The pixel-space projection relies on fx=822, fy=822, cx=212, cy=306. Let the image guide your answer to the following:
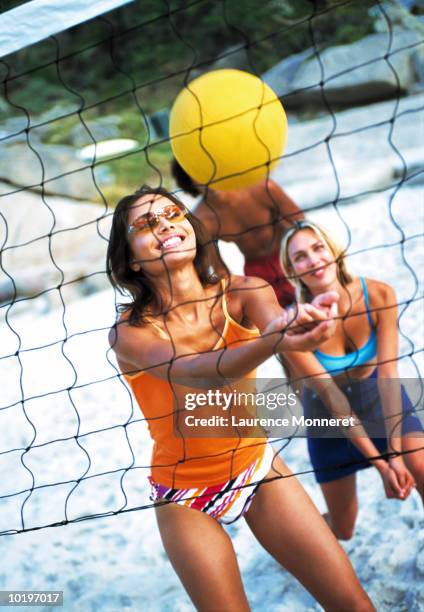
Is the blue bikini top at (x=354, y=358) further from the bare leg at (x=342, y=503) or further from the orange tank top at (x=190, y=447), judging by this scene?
the orange tank top at (x=190, y=447)

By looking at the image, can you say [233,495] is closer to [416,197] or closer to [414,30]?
[416,197]

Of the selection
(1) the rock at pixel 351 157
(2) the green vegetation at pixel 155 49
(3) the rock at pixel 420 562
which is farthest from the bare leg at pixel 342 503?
(2) the green vegetation at pixel 155 49

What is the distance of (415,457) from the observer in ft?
6.47

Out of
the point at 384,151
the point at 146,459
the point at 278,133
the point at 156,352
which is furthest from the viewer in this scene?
the point at 384,151

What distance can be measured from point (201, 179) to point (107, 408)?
1.69 m

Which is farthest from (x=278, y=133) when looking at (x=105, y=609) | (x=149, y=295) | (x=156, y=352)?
(x=105, y=609)

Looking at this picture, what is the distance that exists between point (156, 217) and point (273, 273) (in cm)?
82

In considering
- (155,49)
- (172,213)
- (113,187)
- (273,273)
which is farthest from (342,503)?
(155,49)

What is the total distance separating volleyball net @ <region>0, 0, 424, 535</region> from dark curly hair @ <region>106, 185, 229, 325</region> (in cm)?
12

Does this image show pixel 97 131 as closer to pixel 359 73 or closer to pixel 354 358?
pixel 359 73

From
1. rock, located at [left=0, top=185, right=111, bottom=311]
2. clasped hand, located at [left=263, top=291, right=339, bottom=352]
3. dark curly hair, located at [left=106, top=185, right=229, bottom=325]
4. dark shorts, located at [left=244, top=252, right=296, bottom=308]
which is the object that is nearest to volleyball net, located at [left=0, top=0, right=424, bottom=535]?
rock, located at [left=0, top=185, right=111, bottom=311]

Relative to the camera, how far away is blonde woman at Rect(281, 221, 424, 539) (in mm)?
2014

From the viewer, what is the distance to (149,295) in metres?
1.80

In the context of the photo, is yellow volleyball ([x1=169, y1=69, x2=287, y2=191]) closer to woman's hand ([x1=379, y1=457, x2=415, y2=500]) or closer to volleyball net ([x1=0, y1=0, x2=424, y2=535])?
volleyball net ([x1=0, y1=0, x2=424, y2=535])
